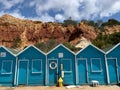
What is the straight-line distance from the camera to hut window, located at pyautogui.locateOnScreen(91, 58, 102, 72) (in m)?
22.8

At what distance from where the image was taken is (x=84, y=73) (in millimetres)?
22672

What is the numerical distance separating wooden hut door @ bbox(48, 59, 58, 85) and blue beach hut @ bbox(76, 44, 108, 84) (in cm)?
211

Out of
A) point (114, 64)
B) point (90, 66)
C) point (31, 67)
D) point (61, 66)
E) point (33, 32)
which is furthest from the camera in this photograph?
point (33, 32)

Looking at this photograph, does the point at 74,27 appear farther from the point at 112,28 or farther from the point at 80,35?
the point at 112,28

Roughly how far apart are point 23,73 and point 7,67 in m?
1.75

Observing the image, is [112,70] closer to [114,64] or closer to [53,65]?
[114,64]

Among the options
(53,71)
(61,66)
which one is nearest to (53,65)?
(53,71)

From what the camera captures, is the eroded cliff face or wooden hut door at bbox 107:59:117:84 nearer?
wooden hut door at bbox 107:59:117:84

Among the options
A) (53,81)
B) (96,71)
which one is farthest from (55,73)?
(96,71)

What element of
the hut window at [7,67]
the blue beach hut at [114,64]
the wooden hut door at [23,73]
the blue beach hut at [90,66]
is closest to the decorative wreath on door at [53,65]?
the blue beach hut at [90,66]

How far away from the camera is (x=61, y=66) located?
22406 mm

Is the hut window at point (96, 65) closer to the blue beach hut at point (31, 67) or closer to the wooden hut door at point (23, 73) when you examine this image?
the blue beach hut at point (31, 67)

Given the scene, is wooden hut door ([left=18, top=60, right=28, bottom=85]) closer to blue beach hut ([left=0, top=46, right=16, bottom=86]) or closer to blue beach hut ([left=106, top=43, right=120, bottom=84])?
blue beach hut ([left=0, top=46, right=16, bottom=86])

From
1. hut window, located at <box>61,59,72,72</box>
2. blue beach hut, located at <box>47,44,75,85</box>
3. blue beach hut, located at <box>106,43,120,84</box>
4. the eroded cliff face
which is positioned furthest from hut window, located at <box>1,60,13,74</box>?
the eroded cliff face
